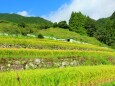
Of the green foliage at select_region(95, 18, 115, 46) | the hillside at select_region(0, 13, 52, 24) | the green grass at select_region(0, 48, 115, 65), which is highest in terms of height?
the hillside at select_region(0, 13, 52, 24)

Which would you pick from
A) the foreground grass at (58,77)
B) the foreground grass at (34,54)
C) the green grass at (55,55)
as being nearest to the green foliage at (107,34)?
the green grass at (55,55)

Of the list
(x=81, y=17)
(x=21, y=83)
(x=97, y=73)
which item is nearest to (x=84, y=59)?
(x=97, y=73)

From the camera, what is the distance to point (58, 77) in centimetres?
1961

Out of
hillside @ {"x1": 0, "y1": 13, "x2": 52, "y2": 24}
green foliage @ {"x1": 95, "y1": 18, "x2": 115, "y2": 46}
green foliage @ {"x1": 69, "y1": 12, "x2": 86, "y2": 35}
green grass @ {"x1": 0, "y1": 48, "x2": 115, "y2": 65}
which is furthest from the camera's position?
hillside @ {"x1": 0, "y1": 13, "x2": 52, "y2": 24}

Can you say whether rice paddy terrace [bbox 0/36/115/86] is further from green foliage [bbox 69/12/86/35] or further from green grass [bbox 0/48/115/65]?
green foliage [bbox 69/12/86/35]

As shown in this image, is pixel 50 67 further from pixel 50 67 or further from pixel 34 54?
pixel 34 54

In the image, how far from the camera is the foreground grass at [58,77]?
17703mm

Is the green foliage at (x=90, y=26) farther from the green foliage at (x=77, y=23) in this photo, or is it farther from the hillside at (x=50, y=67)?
the hillside at (x=50, y=67)

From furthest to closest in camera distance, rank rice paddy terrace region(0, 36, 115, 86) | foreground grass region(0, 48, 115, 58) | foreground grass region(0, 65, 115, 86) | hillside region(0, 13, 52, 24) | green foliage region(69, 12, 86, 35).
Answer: hillside region(0, 13, 52, 24), green foliage region(69, 12, 86, 35), foreground grass region(0, 48, 115, 58), rice paddy terrace region(0, 36, 115, 86), foreground grass region(0, 65, 115, 86)

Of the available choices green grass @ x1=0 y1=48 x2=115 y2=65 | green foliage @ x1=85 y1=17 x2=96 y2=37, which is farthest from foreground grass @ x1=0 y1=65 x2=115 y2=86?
green foliage @ x1=85 y1=17 x2=96 y2=37

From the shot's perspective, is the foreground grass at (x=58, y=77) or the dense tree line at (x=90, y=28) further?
the dense tree line at (x=90, y=28)

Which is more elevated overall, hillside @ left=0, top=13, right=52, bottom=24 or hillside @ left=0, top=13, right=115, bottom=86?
hillside @ left=0, top=13, right=52, bottom=24

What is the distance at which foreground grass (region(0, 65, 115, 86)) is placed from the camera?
697 inches

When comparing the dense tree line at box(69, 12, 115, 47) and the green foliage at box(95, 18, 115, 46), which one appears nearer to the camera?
the dense tree line at box(69, 12, 115, 47)
